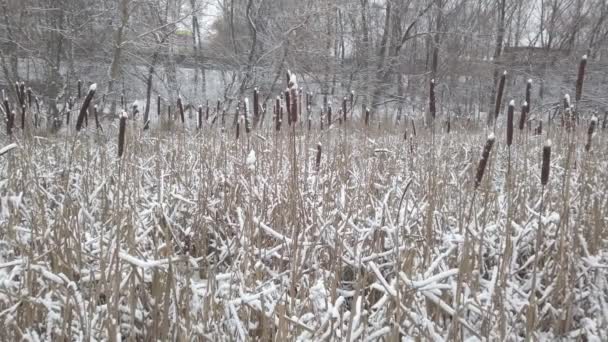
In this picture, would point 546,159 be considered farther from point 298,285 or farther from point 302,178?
point 302,178

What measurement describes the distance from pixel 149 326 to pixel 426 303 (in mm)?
797

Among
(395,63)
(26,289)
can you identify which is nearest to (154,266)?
(26,289)

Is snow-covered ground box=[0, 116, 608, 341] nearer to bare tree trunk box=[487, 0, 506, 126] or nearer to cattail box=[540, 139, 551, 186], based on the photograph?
cattail box=[540, 139, 551, 186]

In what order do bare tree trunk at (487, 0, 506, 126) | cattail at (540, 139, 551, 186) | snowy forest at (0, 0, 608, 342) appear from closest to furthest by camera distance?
cattail at (540, 139, 551, 186) → snowy forest at (0, 0, 608, 342) → bare tree trunk at (487, 0, 506, 126)

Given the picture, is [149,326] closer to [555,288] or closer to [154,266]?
[154,266]

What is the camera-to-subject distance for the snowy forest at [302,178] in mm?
1055

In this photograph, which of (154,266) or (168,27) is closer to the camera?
(154,266)

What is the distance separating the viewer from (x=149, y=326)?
3.54 ft

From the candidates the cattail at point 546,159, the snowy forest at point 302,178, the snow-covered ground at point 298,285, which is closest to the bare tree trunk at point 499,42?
the snowy forest at point 302,178

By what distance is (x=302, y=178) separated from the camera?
2469 millimetres

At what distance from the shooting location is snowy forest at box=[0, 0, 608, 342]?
1.05 metres

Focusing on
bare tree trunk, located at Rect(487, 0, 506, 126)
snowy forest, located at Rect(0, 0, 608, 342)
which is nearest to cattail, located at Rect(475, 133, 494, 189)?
snowy forest, located at Rect(0, 0, 608, 342)

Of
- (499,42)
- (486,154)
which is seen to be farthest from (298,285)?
(499,42)

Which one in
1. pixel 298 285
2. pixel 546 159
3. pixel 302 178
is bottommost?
pixel 298 285
